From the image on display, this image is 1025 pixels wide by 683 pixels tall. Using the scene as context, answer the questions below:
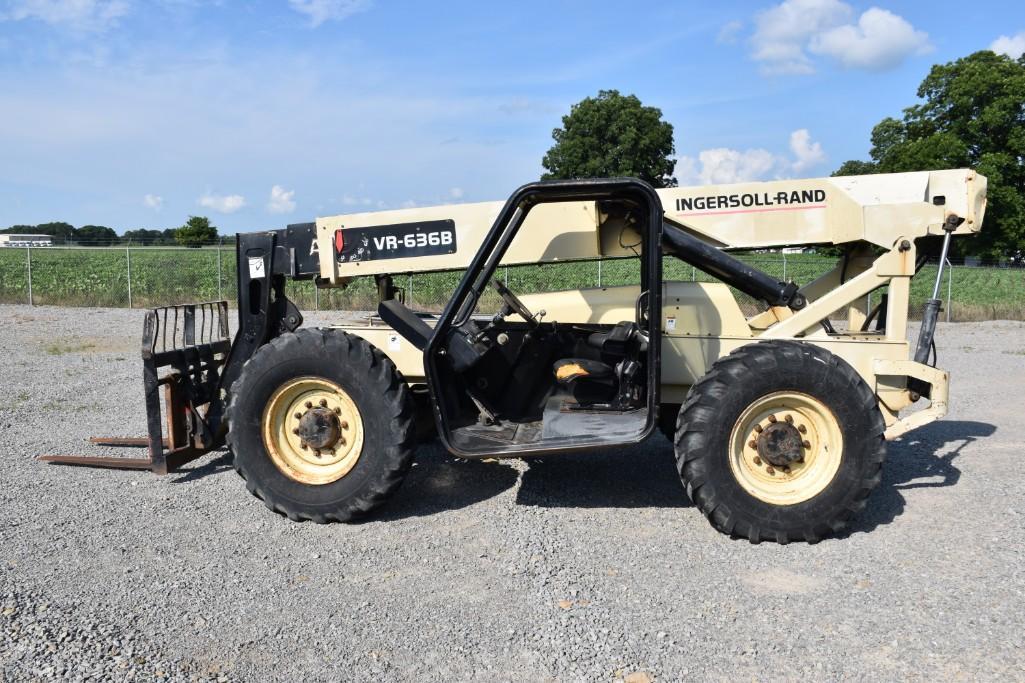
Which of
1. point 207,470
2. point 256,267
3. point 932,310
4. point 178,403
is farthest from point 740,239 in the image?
point 207,470

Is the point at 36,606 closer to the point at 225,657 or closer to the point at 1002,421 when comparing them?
the point at 225,657

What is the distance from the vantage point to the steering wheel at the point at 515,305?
5641 mm

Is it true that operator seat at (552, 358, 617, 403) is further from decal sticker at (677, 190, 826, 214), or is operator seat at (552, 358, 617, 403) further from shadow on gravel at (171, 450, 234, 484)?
shadow on gravel at (171, 450, 234, 484)

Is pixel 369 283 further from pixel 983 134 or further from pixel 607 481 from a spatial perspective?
pixel 983 134

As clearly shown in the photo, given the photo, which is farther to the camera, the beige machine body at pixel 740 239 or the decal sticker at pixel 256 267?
the decal sticker at pixel 256 267

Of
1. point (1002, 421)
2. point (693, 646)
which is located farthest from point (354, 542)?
point (1002, 421)

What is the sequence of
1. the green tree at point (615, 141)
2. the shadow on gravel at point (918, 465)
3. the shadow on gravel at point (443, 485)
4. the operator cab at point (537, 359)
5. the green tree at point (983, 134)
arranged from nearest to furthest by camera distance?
the operator cab at point (537, 359) < the shadow on gravel at point (918, 465) < the shadow on gravel at point (443, 485) < the green tree at point (983, 134) < the green tree at point (615, 141)

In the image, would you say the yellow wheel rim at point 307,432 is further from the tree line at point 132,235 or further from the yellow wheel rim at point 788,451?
the tree line at point 132,235

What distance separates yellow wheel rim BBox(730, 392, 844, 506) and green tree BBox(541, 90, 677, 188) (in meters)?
47.7

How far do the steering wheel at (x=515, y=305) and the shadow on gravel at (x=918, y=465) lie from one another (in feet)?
8.09

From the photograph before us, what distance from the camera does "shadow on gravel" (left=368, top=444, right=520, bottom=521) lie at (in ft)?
17.9

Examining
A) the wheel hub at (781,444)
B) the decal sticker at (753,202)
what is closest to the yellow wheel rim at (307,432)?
the wheel hub at (781,444)

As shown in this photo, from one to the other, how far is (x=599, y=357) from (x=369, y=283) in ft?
52.0

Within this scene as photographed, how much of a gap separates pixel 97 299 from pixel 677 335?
20.8 metres
